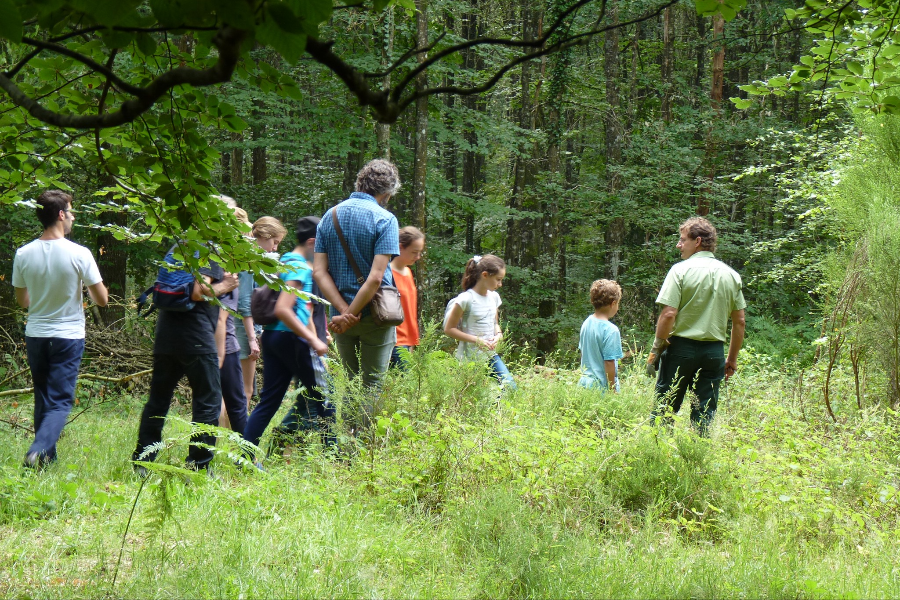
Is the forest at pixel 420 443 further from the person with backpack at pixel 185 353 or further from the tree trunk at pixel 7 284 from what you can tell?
the tree trunk at pixel 7 284

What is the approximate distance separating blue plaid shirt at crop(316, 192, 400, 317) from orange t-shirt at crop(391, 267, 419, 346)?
2.66ft

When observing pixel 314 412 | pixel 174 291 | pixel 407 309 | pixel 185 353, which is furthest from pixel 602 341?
pixel 174 291

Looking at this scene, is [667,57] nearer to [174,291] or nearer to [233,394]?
[233,394]

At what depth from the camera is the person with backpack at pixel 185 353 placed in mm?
4227

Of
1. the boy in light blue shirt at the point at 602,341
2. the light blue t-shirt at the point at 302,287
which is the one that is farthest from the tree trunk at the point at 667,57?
the light blue t-shirt at the point at 302,287

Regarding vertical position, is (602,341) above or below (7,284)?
above

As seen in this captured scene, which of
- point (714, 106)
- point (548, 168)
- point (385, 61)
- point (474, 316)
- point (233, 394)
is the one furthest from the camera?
point (548, 168)

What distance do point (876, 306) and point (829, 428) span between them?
122cm

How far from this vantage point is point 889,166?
6.95 m

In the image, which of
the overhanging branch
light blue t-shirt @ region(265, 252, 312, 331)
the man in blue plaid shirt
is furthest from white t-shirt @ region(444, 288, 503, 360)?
the overhanging branch

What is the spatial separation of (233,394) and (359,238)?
154 centimetres

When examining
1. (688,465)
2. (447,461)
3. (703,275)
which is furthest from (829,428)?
(447,461)

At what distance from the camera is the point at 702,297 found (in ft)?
17.7

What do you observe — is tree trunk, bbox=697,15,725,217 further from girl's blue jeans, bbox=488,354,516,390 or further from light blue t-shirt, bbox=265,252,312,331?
light blue t-shirt, bbox=265,252,312,331
